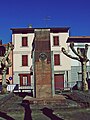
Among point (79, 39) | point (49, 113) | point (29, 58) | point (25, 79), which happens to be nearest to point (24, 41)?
point (29, 58)

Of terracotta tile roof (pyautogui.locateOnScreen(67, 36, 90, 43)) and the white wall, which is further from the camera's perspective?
the white wall

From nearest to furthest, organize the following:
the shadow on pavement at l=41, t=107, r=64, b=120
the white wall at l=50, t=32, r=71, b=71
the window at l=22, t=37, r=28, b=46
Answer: the shadow on pavement at l=41, t=107, r=64, b=120 < the white wall at l=50, t=32, r=71, b=71 < the window at l=22, t=37, r=28, b=46

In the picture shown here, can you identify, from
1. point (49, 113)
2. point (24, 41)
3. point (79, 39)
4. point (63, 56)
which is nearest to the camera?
point (49, 113)

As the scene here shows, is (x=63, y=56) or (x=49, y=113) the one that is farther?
(x=63, y=56)

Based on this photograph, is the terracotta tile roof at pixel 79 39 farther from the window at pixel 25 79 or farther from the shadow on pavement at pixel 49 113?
the shadow on pavement at pixel 49 113

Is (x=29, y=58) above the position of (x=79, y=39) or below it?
below

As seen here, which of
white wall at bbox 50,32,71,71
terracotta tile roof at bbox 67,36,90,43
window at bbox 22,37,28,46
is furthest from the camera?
window at bbox 22,37,28,46

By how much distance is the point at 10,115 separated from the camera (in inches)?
361

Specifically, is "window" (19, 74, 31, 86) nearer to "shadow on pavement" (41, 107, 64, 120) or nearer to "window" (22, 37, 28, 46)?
"window" (22, 37, 28, 46)

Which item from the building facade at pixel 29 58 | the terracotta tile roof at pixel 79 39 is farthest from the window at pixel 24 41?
the terracotta tile roof at pixel 79 39

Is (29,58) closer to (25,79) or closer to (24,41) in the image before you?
(24,41)

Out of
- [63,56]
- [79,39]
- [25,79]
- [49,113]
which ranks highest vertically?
[79,39]

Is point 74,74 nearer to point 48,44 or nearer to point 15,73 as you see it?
point 15,73

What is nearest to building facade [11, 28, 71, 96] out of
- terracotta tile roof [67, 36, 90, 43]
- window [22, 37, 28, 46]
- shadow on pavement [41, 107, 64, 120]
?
window [22, 37, 28, 46]
